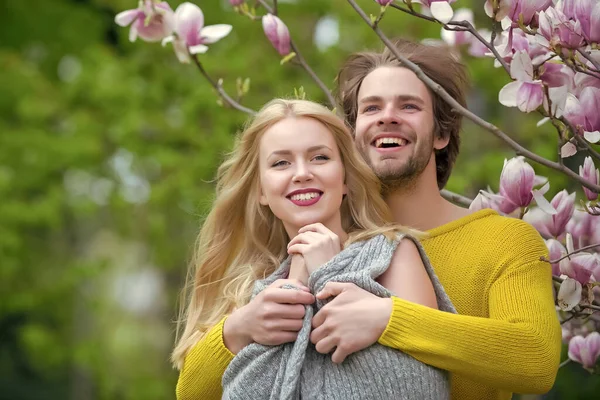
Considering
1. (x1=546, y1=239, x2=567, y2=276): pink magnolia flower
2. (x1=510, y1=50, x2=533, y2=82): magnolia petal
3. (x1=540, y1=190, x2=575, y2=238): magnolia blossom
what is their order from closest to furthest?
(x1=510, y1=50, x2=533, y2=82): magnolia petal, (x1=540, y1=190, x2=575, y2=238): magnolia blossom, (x1=546, y1=239, x2=567, y2=276): pink magnolia flower

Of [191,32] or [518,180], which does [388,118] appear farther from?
[191,32]

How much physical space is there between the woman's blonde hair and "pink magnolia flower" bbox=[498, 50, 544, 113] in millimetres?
450

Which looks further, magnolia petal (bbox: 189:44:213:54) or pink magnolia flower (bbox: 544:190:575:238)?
magnolia petal (bbox: 189:44:213:54)

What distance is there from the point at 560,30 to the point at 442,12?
297 millimetres

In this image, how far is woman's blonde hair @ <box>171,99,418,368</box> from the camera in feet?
8.98

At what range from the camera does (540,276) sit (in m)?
2.71

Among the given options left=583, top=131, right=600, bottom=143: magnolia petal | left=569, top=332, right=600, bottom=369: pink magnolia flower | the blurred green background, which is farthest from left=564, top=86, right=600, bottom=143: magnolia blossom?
the blurred green background

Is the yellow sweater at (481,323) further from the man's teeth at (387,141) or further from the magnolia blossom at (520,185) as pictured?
the man's teeth at (387,141)

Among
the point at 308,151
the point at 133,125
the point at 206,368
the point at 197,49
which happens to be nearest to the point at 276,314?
the point at 206,368

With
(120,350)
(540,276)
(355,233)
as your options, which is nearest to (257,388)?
(355,233)

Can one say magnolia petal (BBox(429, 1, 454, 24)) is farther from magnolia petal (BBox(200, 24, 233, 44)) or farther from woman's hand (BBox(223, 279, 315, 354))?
magnolia petal (BBox(200, 24, 233, 44))

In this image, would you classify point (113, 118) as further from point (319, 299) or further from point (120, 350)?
point (120, 350)

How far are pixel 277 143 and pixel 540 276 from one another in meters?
0.75

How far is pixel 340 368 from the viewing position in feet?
7.94
